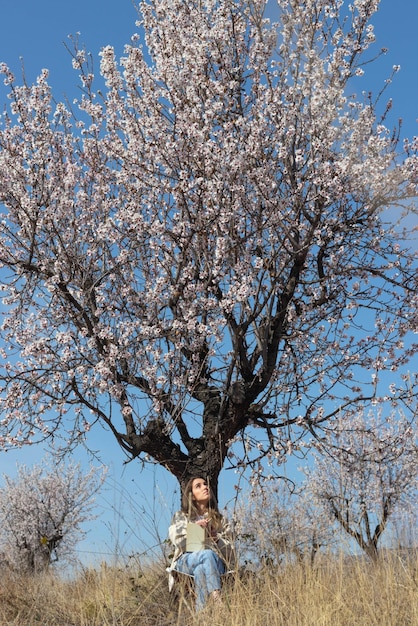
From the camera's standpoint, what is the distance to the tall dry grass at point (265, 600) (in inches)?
205

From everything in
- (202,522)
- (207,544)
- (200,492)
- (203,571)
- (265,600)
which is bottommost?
(265,600)

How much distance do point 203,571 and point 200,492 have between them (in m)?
0.92

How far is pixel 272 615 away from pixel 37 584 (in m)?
4.62

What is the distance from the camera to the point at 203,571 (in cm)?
693

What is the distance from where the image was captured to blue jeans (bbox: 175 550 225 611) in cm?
683

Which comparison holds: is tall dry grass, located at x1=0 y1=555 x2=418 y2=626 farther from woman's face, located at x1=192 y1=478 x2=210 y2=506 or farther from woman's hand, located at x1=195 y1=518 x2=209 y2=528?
woman's face, located at x1=192 y1=478 x2=210 y2=506

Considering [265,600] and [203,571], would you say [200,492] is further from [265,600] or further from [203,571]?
[265,600]

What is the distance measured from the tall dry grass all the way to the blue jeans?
14 centimetres

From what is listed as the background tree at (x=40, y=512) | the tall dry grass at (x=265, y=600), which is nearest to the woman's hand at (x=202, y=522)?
the tall dry grass at (x=265, y=600)

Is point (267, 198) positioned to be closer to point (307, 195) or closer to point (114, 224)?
point (307, 195)

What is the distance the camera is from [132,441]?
8703 millimetres

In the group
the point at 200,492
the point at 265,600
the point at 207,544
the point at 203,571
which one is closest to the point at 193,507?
the point at 200,492

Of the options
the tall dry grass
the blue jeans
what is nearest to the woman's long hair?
the blue jeans

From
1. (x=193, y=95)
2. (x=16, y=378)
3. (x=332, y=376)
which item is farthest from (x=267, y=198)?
(x=16, y=378)
